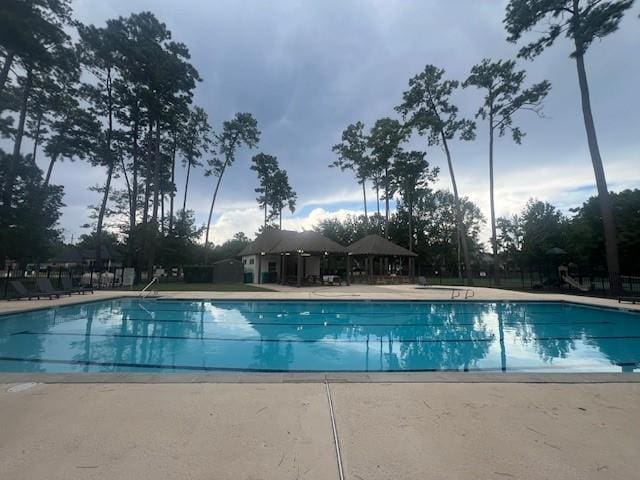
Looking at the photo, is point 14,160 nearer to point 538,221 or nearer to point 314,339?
point 314,339

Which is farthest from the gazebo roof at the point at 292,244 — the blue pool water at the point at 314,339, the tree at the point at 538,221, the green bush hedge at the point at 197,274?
the tree at the point at 538,221

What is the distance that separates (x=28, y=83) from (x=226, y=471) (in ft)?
83.6

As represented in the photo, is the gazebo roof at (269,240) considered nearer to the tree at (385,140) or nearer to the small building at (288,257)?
the small building at (288,257)

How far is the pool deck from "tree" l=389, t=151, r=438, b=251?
107ft

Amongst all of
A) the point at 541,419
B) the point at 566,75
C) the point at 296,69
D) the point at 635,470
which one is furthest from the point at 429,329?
the point at 566,75

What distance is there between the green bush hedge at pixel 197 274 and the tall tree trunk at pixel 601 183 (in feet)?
84.6

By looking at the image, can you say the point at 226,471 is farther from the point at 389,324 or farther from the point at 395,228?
the point at 395,228

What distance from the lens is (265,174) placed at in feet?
133

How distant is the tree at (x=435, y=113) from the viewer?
981 inches

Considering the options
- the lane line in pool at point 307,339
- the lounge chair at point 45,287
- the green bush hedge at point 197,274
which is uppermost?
the green bush hedge at point 197,274

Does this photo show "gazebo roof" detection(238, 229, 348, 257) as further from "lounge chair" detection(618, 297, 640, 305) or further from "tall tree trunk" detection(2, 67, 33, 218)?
"lounge chair" detection(618, 297, 640, 305)

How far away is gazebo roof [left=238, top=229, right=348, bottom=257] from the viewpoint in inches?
867

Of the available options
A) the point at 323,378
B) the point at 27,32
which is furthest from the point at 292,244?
the point at 323,378

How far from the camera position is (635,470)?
2023 mm
